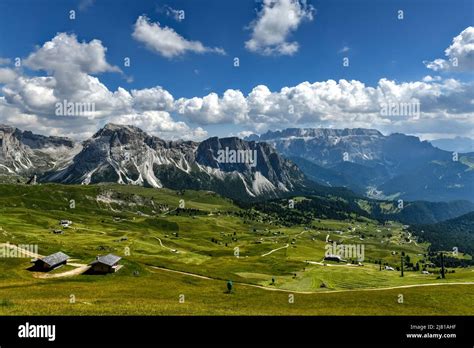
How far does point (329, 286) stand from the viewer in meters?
109

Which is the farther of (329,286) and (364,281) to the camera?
(364,281)

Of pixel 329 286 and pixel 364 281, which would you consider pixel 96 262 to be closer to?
pixel 329 286

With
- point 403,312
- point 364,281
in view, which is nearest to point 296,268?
point 364,281
